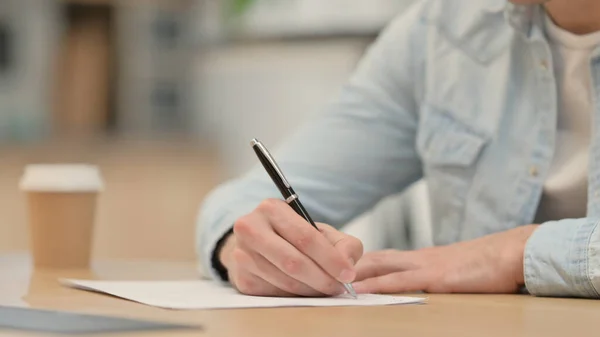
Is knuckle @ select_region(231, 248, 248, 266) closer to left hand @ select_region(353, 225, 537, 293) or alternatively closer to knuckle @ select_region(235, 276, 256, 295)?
knuckle @ select_region(235, 276, 256, 295)

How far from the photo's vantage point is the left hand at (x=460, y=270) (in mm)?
1104

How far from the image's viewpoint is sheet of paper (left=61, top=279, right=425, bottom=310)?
92cm

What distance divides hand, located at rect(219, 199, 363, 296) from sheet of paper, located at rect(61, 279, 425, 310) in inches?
0.8

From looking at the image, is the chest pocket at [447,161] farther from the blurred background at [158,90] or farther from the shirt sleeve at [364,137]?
the blurred background at [158,90]

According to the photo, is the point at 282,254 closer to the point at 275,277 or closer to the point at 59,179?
the point at 275,277

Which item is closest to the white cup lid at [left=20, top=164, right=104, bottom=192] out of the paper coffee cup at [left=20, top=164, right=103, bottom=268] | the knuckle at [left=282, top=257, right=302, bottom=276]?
the paper coffee cup at [left=20, top=164, right=103, bottom=268]

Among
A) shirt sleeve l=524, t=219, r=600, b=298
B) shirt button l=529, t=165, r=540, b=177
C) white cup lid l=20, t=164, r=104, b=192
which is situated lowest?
shirt sleeve l=524, t=219, r=600, b=298

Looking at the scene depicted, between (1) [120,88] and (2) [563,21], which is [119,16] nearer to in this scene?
(1) [120,88]

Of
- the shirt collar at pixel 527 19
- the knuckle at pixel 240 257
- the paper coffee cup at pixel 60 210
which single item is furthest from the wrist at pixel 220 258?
the shirt collar at pixel 527 19

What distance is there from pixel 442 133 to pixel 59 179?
559 mm

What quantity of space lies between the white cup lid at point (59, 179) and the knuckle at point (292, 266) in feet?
1.78

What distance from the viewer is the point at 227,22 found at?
4.05 meters

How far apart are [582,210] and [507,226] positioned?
4.1 inches

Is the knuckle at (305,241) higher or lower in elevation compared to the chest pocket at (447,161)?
lower
